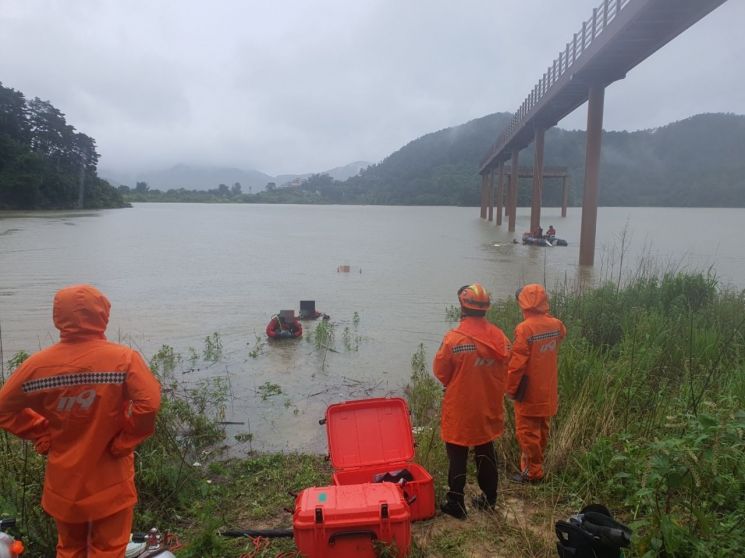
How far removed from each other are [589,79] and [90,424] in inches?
844

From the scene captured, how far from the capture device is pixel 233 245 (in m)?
35.2

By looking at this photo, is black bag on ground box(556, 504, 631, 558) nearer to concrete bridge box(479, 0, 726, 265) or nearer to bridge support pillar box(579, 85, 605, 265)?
concrete bridge box(479, 0, 726, 265)

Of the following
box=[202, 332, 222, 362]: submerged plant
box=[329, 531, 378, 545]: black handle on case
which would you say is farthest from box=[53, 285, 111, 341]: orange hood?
box=[202, 332, 222, 362]: submerged plant

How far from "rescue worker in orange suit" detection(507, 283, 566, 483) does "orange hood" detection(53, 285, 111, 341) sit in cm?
279

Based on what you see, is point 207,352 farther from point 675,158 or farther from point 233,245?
point 675,158

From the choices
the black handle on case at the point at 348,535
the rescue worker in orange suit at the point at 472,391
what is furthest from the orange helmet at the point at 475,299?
the black handle on case at the point at 348,535

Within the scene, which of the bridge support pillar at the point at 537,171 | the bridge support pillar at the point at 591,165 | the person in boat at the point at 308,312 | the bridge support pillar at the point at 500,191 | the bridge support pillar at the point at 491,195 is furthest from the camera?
the bridge support pillar at the point at 491,195

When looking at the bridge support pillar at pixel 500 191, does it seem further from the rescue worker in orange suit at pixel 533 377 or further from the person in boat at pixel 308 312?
the rescue worker in orange suit at pixel 533 377

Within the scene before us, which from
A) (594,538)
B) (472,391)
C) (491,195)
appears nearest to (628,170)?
(491,195)

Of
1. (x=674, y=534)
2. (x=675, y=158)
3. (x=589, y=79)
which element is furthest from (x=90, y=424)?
(x=675, y=158)

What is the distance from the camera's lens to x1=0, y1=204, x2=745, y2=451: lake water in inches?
318

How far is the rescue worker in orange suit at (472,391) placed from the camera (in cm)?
370

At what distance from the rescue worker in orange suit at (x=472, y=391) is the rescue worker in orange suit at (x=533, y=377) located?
36 cm

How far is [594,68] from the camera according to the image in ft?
62.5
